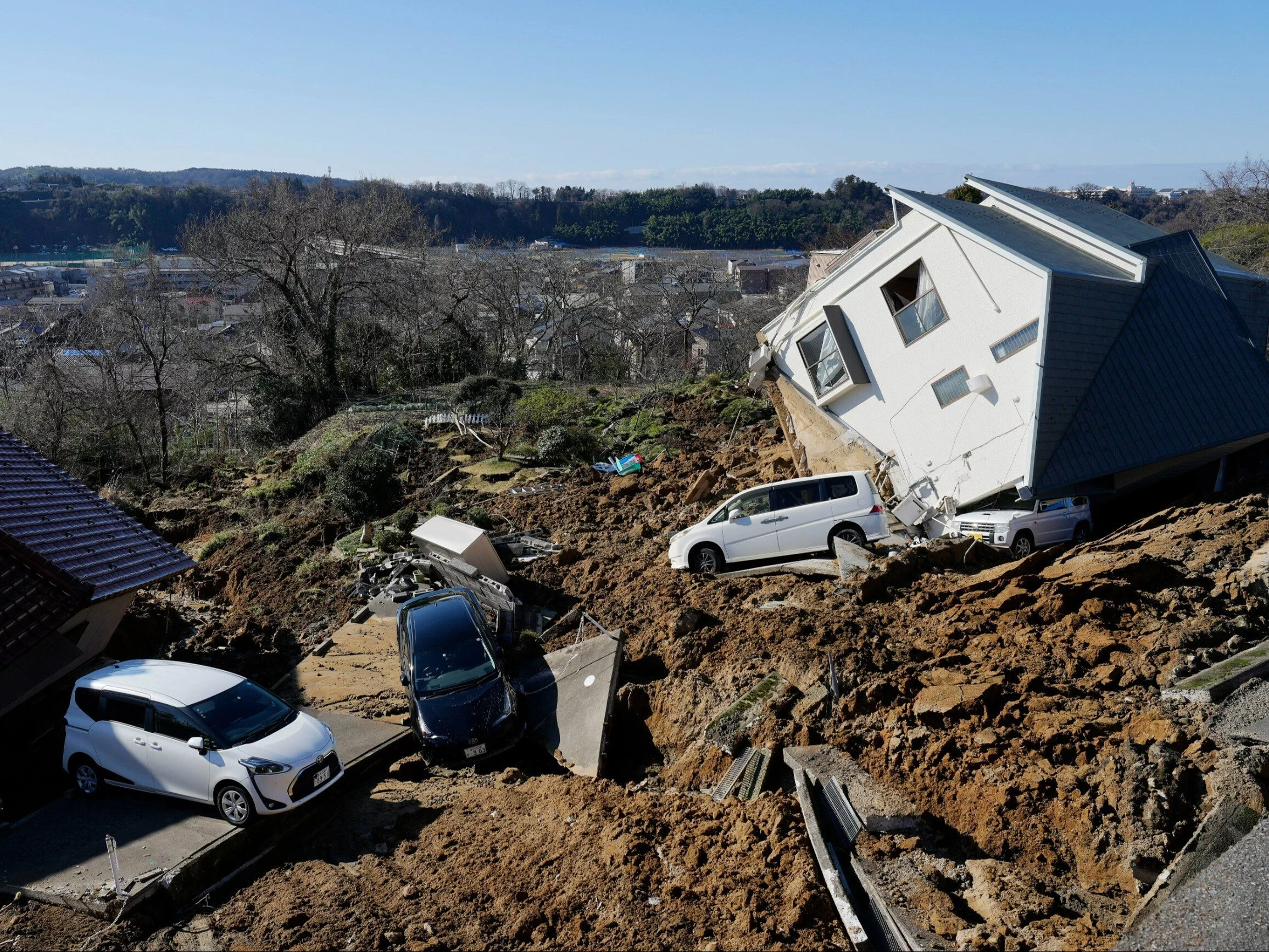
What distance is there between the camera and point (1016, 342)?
15516 millimetres

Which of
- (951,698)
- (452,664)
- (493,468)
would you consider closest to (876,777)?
(951,698)

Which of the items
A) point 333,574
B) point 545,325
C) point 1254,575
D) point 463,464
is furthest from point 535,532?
point 545,325

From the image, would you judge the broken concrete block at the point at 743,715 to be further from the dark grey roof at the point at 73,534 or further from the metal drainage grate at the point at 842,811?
the dark grey roof at the point at 73,534

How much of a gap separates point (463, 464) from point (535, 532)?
6.93 m

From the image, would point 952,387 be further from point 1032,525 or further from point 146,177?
point 146,177

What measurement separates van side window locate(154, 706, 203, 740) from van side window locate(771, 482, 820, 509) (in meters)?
8.98

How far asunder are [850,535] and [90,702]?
424 inches

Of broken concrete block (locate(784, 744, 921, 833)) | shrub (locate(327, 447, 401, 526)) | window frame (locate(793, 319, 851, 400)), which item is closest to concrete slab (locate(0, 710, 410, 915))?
broken concrete block (locate(784, 744, 921, 833))

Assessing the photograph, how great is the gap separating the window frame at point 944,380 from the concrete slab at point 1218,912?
11.2 m

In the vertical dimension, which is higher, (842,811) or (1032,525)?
(1032,525)

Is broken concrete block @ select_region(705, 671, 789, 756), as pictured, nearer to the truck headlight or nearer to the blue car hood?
the blue car hood

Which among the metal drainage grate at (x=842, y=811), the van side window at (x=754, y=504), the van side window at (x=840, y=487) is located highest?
the van side window at (x=840, y=487)

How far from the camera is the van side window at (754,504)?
1443cm

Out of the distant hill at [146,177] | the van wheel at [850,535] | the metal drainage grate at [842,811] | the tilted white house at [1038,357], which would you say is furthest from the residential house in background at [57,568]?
the distant hill at [146,177]
